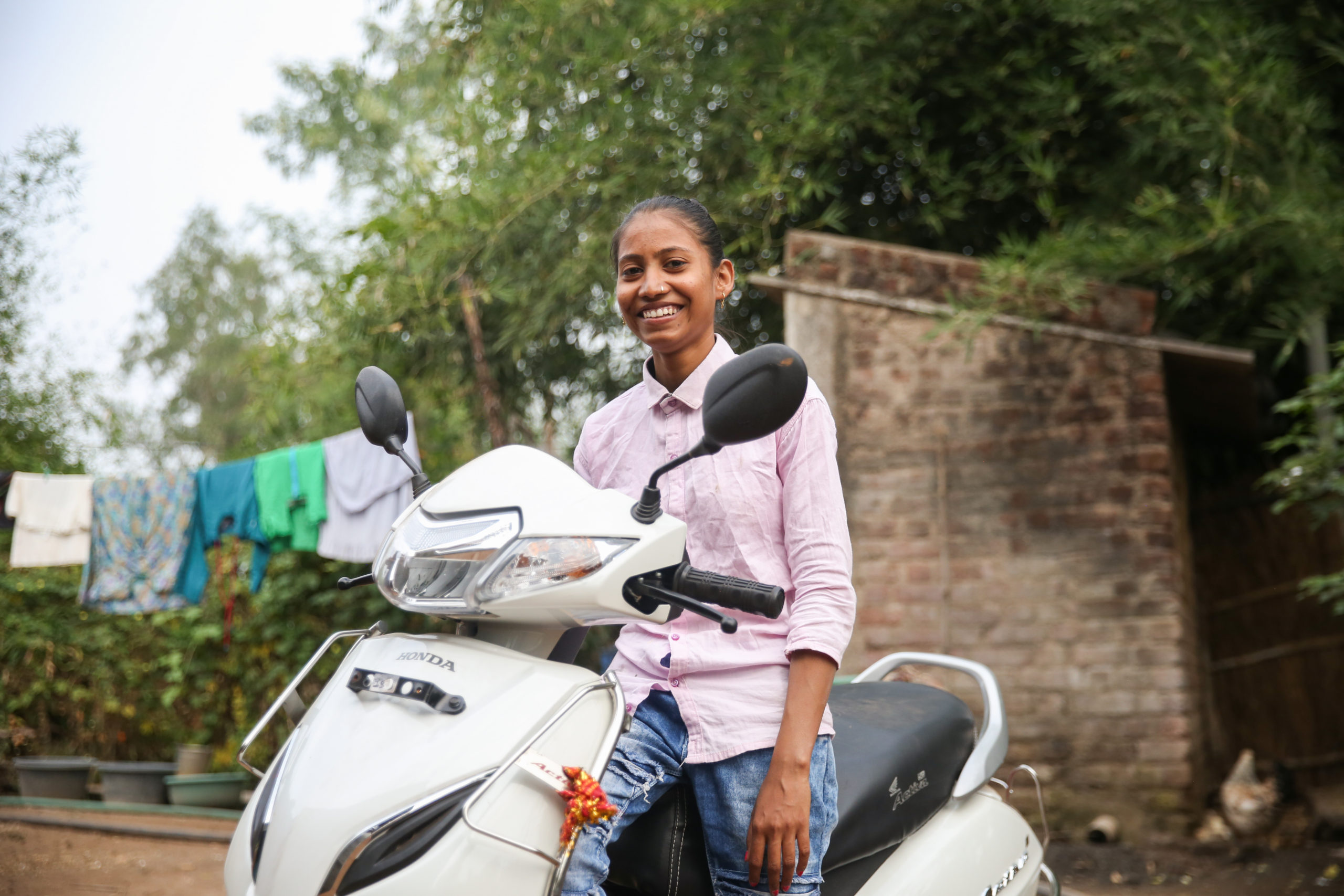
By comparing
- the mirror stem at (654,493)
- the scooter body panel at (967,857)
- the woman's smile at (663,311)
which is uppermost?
the woman's smile at (663,311)

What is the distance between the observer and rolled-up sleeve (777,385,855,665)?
144 cm

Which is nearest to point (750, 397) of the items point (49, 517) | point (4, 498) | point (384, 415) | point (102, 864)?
point (384, 415)

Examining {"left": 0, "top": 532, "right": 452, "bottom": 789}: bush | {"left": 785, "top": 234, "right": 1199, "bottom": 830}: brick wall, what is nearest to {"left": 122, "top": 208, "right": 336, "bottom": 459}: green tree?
{"left": 0, "top": 532, "right": 452, "bottom": 789}: bush

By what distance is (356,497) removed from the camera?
5547 mm

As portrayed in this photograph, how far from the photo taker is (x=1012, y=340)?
463 cm

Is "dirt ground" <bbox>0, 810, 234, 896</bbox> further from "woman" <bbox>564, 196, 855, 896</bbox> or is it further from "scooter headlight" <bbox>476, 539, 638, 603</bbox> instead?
"scooter headlight" <bbox>476, 539, 638, 603</bbox>

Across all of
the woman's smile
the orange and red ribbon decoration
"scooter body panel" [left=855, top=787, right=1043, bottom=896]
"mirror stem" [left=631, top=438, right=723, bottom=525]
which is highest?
the woman's smile

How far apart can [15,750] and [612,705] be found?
7.54 m

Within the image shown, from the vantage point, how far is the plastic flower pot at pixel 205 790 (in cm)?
605

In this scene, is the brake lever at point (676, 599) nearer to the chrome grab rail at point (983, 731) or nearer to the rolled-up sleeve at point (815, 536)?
the rolled-up sleeve at point (815, 536)

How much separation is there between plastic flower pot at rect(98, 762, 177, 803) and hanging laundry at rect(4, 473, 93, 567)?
140 cm

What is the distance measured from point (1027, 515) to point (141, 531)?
4.60 meters

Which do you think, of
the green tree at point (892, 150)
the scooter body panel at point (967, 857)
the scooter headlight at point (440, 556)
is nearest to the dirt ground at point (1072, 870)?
the scooter body panel at point (967, 857)

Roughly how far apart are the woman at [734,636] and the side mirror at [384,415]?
14.3 inches
